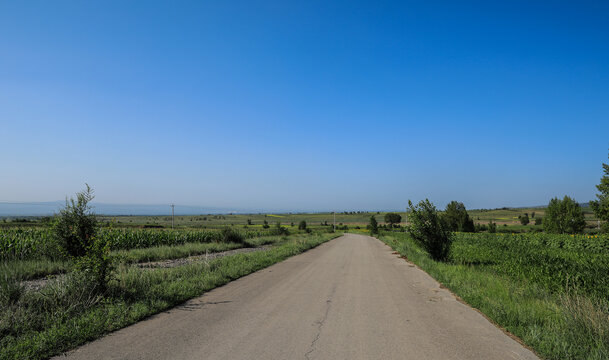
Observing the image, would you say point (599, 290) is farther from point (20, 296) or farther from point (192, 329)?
point (20, 296)

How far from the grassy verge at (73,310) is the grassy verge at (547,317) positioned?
7814mm

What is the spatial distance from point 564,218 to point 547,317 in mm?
74883

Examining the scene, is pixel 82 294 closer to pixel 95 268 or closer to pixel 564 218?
pixel 95 268

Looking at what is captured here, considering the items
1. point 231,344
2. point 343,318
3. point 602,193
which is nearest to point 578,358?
point 343,318

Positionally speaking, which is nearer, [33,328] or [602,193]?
[33,328]

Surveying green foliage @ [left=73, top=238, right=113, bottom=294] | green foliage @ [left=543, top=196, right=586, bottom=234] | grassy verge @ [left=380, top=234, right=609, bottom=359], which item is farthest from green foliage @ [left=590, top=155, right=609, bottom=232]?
green foliage @ [left=73, top=238, right=113, bottom=294]

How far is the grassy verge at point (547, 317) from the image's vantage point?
489 centimetres

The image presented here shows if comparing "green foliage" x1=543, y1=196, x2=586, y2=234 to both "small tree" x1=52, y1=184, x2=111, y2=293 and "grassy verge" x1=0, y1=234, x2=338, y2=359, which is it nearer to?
"grassy verge" x1=0, y1=234, x2=338, y2=359

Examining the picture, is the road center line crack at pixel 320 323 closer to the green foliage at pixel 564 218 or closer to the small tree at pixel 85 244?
the small tree at pixel 85 244

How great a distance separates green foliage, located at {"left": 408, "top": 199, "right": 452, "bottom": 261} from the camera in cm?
1719

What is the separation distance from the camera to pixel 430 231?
17188mm

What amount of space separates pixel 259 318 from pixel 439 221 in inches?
541

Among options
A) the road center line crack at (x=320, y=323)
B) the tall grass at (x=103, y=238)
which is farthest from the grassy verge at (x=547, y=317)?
the tall grass at (x=103, y=238)

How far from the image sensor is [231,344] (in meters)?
5.29
